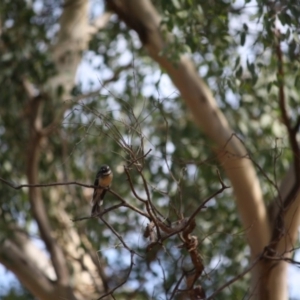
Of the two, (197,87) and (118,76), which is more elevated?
(118,76)

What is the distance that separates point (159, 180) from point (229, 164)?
2277mm

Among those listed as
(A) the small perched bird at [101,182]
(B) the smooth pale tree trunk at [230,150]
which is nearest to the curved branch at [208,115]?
(B) the smooth pale tree trunk at [230,150]

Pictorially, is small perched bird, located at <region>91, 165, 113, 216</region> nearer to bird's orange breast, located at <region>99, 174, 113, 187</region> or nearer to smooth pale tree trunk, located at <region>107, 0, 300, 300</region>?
bird's orange breast, located at <region>99, 174, 113, 187</region>

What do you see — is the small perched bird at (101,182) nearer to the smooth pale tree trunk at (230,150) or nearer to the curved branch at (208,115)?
the smooth pale tree trunk at (230,150)

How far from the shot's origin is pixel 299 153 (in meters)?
5.97

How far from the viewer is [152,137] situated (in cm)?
959

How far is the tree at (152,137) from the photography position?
6215 millimetres

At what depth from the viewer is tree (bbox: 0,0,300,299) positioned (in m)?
6.21

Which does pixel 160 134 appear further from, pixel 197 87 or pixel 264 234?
pixel 264 234

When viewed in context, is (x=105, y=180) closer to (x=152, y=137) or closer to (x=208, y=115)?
(x=208, y=115)

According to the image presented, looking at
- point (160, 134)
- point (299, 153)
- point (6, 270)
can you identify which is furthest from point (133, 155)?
point (160, 134)

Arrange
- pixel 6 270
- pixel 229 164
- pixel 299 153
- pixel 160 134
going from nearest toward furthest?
pixel 299 153 < pixel 229 164 < pixel 6 270 < pixel 160 134

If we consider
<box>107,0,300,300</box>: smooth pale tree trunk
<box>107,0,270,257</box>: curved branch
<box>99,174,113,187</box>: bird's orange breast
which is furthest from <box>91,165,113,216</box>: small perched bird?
<box>107,0,270,257</box>: curved branch

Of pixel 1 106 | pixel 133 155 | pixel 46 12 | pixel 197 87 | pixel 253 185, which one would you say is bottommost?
pixel 133 155
